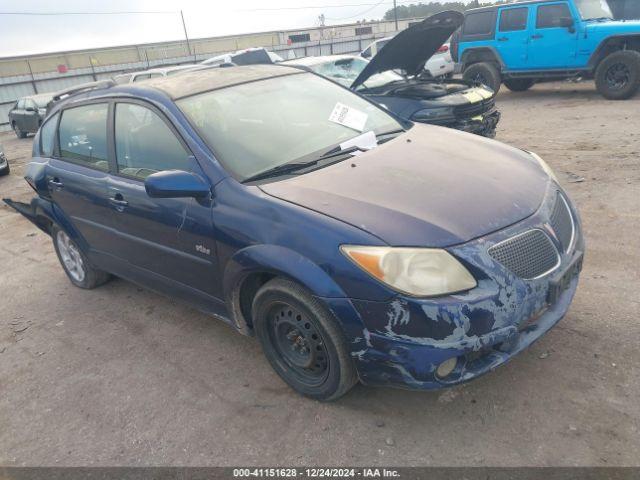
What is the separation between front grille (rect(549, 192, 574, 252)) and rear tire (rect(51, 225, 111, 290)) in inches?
141

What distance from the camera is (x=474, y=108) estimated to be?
20.5 ft

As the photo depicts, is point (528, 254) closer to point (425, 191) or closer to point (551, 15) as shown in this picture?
point (425, 191)

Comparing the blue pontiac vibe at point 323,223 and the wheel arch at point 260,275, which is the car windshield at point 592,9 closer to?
the blue pontiac vibe at point 323,223

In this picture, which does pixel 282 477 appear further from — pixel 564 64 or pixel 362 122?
pixel 564 64

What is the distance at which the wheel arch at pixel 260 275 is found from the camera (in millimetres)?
2361

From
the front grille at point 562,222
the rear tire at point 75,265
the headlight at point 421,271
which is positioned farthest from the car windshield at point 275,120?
the rear tire at point 75,265

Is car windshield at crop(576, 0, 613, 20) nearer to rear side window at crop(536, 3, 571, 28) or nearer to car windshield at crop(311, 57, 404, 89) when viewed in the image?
rear side window at crop(536, 3, 571, 28)

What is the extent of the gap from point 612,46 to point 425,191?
9.90 metres

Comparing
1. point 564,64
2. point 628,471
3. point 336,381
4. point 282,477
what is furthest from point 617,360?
point 564,64

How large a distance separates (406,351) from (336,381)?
0.48 meters

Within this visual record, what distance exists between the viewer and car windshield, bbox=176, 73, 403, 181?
2941 mm

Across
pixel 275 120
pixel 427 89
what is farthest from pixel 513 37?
pixel 275 120

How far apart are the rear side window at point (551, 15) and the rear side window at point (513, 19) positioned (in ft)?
1.09

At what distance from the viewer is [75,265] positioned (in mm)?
4684
